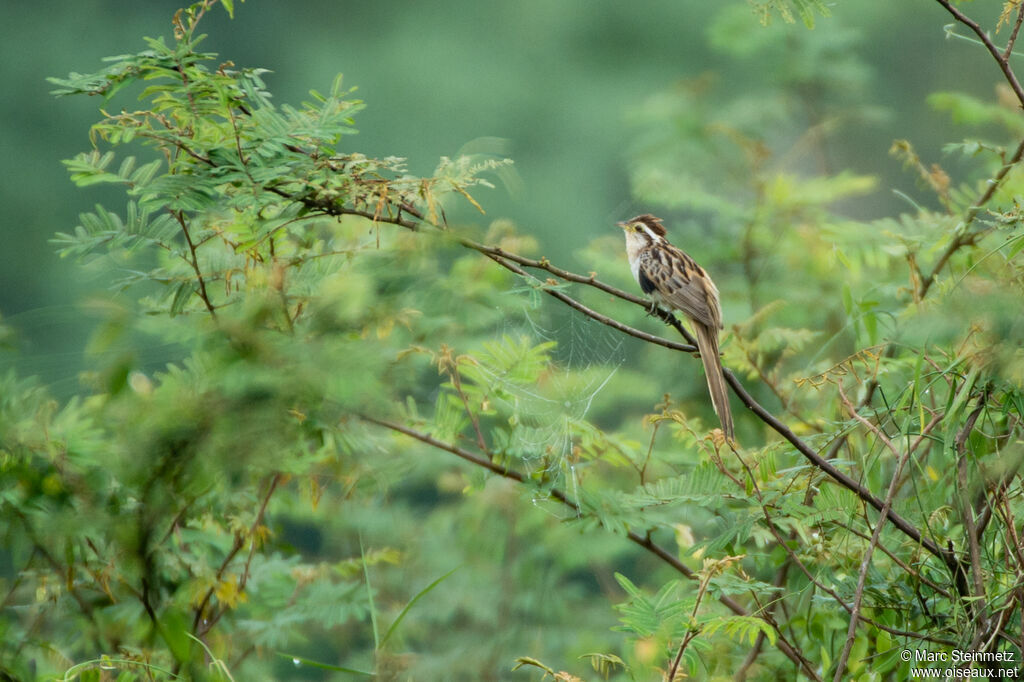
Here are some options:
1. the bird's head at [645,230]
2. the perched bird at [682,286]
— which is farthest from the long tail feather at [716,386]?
the bird's head at [645,230]

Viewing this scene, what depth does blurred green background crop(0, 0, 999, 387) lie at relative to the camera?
30.2 feet

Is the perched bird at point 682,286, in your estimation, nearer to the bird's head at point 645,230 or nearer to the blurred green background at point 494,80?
the bird's head at point 645,230

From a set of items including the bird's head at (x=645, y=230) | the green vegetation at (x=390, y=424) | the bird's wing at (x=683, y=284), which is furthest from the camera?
the bird's head at (x=645, y=230)

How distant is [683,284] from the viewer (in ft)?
8.31

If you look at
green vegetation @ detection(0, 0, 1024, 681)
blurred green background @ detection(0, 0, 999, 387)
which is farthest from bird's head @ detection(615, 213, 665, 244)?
blurred green background @ detection(0, 0, 999, 387)

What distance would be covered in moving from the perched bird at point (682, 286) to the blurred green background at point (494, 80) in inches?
119

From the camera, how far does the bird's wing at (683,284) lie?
238 centimetres

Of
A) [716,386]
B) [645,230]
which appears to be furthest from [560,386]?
[645,230]

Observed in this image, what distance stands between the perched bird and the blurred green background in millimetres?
3033

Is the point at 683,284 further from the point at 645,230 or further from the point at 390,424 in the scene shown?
the point at 390,424

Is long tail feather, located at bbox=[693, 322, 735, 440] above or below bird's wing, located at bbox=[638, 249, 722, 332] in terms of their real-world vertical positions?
below

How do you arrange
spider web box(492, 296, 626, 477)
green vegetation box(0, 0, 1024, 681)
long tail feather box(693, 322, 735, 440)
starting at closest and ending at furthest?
1. green vegetation box(0, 0, 1024, 681)
2. spider web box(492, 296, 626, 477)
3. long tail feather box(693, 322, 735, 440)

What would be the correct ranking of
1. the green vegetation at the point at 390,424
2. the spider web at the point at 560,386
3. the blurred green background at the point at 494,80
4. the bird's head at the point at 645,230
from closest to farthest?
the green vegetation at the point at 390,424
the spider web at the point at 560,386
the bird's head at the point at 645,230
the blurred green background at the point at 494,80

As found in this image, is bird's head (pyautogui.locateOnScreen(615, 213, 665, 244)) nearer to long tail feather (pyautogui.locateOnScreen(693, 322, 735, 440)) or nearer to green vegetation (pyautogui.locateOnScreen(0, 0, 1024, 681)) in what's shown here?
green vegetation (pyautogui.locateOnScreen(0, 0, 1024, 681))
